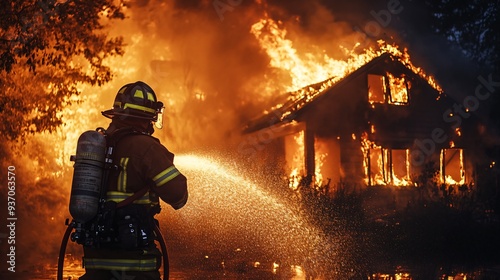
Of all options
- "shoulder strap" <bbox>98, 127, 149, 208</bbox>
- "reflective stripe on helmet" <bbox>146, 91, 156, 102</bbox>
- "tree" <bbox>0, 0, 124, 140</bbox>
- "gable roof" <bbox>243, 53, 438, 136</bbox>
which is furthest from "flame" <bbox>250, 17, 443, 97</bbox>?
"shoulder strap" <bbox>98, 127, 149, 208</bbox>

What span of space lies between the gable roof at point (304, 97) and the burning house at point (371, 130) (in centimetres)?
3

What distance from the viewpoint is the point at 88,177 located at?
362cm

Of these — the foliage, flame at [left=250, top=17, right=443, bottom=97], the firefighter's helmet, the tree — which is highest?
the foliage

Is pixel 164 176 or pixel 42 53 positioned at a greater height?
pixel 42 53

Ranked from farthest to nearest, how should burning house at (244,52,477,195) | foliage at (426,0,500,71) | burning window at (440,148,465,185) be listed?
1. foliage at (426,0,500,71)
2. burning window at (440,148,465,185)
3. burning house at (244,52,477,195)

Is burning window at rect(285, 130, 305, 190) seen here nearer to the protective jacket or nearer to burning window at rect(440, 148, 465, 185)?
burning window at rect(440, 148, 465, 185)

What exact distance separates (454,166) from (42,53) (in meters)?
14.1

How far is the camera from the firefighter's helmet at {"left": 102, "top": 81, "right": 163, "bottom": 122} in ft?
13.1

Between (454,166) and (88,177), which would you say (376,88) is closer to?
(454,166)

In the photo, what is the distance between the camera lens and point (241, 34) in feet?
68.3

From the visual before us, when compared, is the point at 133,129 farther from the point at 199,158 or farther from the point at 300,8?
the point at 300,8

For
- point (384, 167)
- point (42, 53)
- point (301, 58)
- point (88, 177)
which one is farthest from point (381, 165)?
point (88, 177)

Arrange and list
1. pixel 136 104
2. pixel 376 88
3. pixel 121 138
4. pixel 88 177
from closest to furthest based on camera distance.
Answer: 1. pixel 88 177
2. pixel 121 138
3. pixel 136 104
4. pixel 376 88

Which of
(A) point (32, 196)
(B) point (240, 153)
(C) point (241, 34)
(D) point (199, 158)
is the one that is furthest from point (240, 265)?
(C) point (241, 34)
